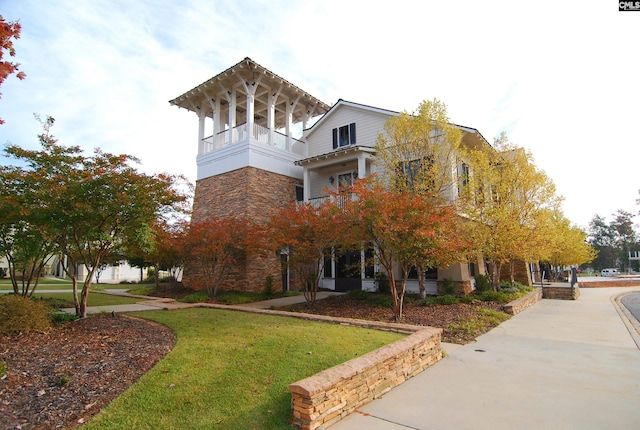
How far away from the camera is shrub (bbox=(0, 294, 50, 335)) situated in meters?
6.57

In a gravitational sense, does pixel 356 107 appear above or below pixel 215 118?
above

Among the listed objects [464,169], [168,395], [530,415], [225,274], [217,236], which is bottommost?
[530,415]

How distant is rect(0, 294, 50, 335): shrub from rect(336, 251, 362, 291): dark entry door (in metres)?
12.0

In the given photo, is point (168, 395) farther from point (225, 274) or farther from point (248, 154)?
point (248, 154)

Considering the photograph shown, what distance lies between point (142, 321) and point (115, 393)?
4585 millimetres

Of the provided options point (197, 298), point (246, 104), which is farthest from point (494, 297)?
point (246, 104)

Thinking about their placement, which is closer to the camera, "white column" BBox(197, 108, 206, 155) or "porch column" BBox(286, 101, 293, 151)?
"porch column" BBox(286, 101, 293, 151)

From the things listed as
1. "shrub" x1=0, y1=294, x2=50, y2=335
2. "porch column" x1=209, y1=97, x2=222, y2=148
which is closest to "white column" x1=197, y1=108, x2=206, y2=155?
"porch column" x1=209, y1=97, x2=222, y2=148

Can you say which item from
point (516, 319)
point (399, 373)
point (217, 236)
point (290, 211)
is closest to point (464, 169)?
point (516, 319)

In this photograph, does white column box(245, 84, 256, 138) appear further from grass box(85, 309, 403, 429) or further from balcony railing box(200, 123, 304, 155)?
grass box(85, 309, 403, 429)

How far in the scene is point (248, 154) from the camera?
56.8 ft

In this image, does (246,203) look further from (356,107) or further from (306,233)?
(356,107)

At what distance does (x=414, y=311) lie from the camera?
37.1 feet

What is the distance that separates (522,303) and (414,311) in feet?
17.0
